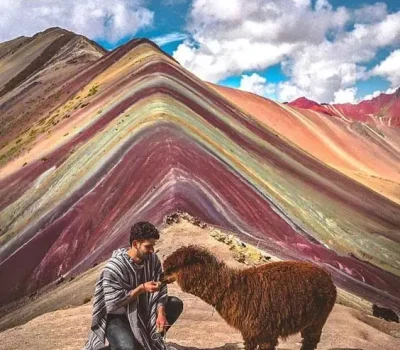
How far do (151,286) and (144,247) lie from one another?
1.02 feet

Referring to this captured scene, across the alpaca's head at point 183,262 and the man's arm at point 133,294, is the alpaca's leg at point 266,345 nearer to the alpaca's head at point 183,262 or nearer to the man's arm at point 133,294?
the alpaca's head at point 183,262

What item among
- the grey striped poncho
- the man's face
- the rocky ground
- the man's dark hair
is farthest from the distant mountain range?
the man's dark hair

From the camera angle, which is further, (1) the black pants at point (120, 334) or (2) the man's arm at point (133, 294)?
(1) the black pants at point (120, 334)

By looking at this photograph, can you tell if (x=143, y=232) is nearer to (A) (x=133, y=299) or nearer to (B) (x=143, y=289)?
(B) (x=143, y=289)

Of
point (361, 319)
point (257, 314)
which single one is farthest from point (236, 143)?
point (257, 314)

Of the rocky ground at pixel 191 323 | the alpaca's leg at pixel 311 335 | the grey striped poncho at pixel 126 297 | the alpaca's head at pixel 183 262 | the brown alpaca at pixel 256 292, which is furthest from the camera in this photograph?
the rocky ground at pixel 191 323

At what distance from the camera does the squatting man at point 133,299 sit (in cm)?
456

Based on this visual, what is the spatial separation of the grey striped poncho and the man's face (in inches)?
4.3

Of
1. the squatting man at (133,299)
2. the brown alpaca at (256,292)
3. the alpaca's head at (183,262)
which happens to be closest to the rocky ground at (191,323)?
the brown alpaca at (256,292)

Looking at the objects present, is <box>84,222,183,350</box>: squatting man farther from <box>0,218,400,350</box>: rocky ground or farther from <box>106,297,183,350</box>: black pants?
<box>0,218,400,350</box>: rocky ground

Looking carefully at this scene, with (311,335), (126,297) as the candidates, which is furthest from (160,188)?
(126,297)

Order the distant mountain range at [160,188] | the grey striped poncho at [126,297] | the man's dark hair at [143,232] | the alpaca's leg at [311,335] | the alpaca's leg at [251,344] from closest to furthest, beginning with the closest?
the man's dark hair at [143,232], the grey striped poncho at [126,297], the alpaca's leg at [251,344], the alpaca's leg at [311,335], the distant mountain range at [160,188]

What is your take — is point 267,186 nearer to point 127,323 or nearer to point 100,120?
point 100,120

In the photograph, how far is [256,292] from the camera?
5.56 m
